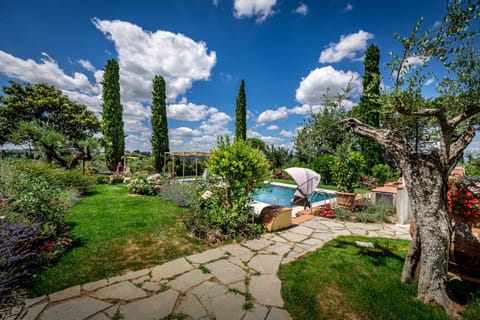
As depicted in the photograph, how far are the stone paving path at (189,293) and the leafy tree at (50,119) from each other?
13541 millimetres

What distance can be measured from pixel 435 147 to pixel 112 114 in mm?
20071

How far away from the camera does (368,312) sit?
195 centimetres

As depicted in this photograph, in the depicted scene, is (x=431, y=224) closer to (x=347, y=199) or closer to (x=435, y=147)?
(x=435, y=147)

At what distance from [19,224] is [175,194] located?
4806 millimetres

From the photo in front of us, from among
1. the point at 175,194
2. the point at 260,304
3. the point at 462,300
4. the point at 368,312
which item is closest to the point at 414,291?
the point at 462,300

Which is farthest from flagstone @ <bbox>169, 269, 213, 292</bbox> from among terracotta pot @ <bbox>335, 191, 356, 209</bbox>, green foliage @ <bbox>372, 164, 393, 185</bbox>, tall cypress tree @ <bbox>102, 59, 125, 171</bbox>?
tall cypress tree @ <bbox>102, 59, 125, 171</bbox>

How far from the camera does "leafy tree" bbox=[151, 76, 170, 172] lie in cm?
1734

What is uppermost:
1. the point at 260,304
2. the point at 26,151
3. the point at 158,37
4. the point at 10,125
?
the point at 158,37

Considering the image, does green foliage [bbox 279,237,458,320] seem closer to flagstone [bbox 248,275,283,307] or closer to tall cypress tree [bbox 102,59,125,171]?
flagstone [bbox 248,275,283,307]

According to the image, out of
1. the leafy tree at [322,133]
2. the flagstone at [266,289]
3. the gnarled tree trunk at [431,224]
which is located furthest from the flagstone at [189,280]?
the leafy tree at [322,133]

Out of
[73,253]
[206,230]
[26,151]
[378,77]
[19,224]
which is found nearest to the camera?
[19,224]

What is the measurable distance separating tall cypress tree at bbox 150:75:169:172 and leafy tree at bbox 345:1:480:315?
57.5 feet

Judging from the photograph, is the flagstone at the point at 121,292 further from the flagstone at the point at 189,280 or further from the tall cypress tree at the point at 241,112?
the tall cypress tree at the point at 241,112

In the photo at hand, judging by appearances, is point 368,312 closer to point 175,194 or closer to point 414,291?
point 414,291
